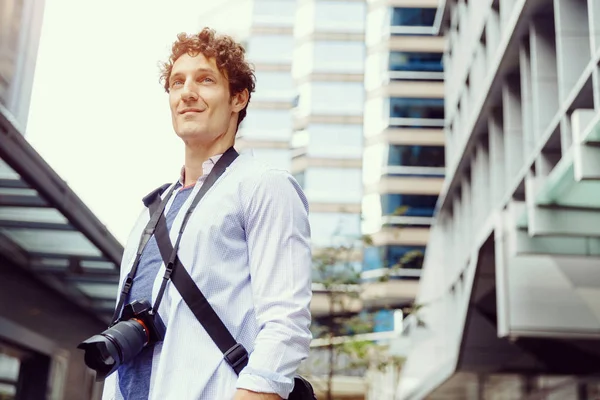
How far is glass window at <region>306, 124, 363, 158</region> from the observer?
5962cm

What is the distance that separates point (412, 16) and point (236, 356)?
58.1 m

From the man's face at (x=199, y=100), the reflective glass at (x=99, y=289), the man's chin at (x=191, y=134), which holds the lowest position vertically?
the man's chin at (x=191, y=134)

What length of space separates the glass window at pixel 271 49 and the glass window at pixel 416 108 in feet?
28.0

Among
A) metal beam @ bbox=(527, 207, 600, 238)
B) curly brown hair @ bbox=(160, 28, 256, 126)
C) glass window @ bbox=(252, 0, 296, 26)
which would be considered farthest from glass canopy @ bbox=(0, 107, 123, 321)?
glass window @ bbox=(252, 0, 296, 26)

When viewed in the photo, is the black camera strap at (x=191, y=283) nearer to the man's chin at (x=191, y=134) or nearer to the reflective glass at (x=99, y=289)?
the man's chin at (x=191, y=134)

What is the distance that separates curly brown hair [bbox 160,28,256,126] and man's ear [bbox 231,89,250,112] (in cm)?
1

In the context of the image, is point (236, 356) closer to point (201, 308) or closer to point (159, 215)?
point (201, 308)

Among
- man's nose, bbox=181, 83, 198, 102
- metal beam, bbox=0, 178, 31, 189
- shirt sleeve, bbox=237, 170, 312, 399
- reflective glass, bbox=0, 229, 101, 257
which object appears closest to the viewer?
shirt sleeve, bbox=237, 170, 312, 399

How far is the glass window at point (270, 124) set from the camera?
2430 inches

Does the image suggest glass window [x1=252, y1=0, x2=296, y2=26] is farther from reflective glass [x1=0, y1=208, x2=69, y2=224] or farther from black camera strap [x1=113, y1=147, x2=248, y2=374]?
black camera strap [x1=113, y1=147, x2=248, y2=374]

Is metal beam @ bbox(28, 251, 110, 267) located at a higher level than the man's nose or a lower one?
higher

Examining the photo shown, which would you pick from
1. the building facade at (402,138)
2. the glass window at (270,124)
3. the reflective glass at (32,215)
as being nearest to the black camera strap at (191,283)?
the reflective glass at (32,215)

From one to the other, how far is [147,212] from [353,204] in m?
55.6

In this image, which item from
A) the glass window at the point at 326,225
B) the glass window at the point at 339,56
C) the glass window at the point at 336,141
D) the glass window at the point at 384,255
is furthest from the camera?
the glass window at the point at 339,56
